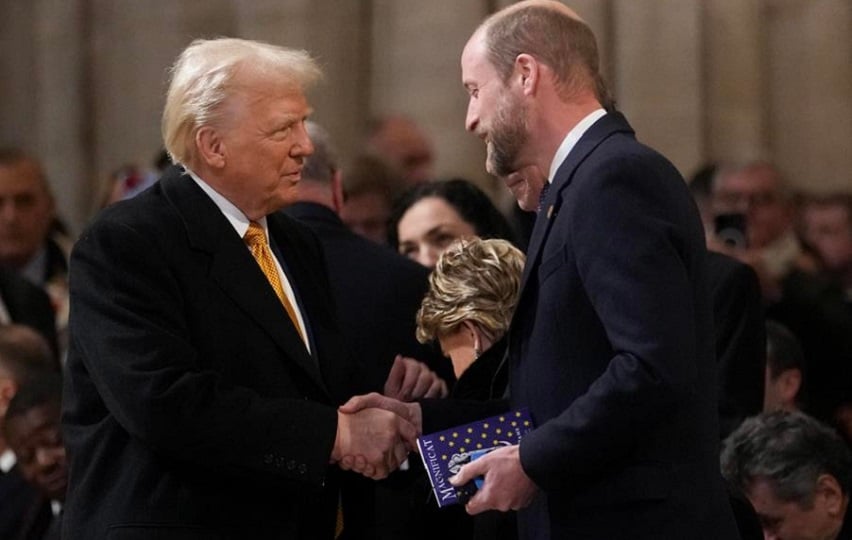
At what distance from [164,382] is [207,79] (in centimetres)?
75

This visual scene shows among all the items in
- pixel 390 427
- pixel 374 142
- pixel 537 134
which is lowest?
pixel 374 142

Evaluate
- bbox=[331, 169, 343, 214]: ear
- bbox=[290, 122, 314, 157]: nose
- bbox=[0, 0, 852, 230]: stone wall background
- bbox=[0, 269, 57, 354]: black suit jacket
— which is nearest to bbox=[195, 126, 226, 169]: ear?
bbox=[290, 122, 314, 157]: nose

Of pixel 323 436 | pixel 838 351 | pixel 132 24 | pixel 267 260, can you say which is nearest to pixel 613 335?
pixel 323 436

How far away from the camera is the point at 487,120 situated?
3971 millimetres

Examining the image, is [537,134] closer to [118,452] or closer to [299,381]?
[299,381]

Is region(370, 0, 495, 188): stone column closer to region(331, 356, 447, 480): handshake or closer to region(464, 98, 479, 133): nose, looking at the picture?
region(331, 356, 447, 480): handshake

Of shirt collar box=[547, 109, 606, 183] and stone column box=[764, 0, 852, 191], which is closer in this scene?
shirt collar box=[547, 109, 606, 183]

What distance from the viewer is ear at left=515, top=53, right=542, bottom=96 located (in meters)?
3.90

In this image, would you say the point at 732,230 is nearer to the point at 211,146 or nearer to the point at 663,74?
the point at 663,74

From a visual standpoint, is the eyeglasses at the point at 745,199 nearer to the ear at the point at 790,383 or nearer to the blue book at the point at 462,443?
the ear at the point at 790,383

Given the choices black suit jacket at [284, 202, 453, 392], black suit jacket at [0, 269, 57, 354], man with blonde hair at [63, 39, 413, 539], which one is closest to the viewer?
man with blonde hair at [63, 39, 413, 539]

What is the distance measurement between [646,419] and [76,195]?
6318 mm

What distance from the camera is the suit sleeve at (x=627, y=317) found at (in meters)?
3.57

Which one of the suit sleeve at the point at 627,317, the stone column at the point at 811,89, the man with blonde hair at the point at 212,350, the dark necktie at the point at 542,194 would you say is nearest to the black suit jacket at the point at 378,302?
the man with blonde hair at the point at 212,350
